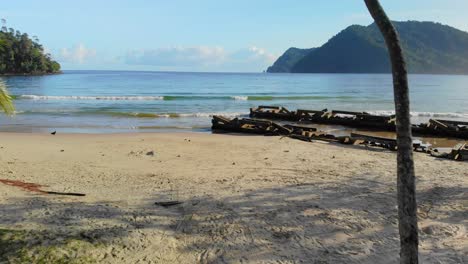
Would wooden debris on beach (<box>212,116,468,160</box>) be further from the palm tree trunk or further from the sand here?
the palm tree trunk

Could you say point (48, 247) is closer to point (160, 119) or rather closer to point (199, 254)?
point (199, 254)

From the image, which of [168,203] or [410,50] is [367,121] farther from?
[410,50]

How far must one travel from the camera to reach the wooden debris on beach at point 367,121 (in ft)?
57.0

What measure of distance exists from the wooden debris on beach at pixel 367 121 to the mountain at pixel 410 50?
144052mm

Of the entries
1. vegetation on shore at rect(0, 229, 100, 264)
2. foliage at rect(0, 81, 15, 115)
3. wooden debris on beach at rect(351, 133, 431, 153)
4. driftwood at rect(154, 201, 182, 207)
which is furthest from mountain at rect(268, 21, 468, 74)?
vegetation on shore at rect(0, 229, 100, 264)

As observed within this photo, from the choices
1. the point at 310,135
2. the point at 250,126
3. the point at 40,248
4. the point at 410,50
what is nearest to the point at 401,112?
the point at 40,248

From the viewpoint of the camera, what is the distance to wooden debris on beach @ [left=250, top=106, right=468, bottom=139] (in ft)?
57.0

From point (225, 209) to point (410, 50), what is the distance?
175 metres

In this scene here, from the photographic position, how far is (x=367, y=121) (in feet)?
66.8

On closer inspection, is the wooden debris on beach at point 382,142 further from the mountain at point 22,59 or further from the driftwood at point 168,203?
the mountain at point 22,59

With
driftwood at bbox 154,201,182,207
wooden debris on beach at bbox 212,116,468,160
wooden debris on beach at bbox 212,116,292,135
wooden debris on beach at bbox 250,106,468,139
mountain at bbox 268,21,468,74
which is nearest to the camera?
driftwood at bbox 154,201,182,207

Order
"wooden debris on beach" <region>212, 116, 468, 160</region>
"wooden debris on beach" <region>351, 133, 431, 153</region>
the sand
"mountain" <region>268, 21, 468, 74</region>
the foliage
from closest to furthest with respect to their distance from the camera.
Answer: the sand, the foliage, "wooden debris on beach" <region>212, 116, 468, 160</region>, "wooden debris on beach" <region>351, 133, 431, 153</region>, "mountain" <region>268, 21, 468, 74</region>

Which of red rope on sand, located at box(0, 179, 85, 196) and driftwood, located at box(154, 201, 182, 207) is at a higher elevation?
driftwood, located at box(154, 201, 182, 207)

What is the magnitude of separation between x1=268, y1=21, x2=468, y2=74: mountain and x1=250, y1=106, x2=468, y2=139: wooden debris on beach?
14405cm
